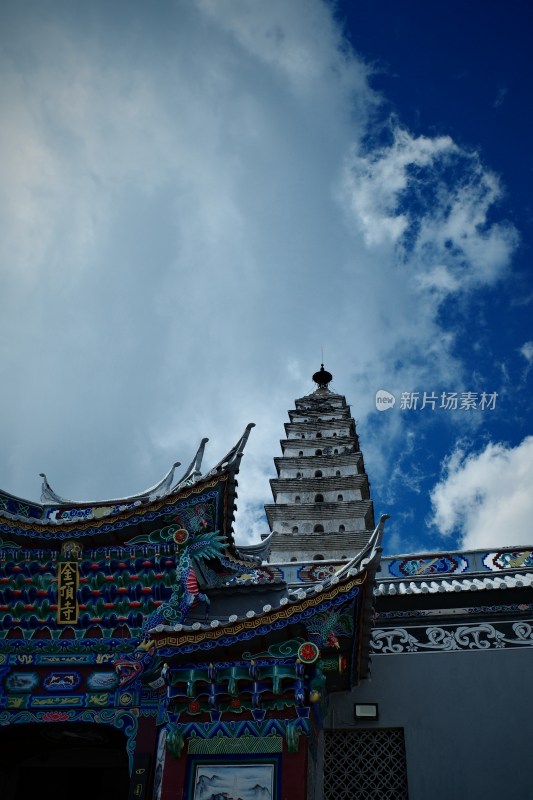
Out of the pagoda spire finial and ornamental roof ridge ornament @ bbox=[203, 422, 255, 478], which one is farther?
the pagoda spire finial

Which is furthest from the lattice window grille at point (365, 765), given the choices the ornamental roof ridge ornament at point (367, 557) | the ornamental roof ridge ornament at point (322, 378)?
the ornamental roof ridge ornament at point (322, 378)

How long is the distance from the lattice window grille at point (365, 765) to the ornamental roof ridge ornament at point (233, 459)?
4.44m

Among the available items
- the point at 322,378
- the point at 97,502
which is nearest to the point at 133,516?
the point at 97,502

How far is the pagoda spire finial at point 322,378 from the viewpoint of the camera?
44375mm

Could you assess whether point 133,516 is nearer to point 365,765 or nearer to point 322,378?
point 365,765

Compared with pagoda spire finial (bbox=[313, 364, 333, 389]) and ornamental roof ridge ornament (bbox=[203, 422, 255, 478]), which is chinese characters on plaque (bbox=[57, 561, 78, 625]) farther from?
pagoda spire finial (bbox=[313, 364, 333, 389])

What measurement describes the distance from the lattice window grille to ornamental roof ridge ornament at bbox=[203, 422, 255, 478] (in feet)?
14.6

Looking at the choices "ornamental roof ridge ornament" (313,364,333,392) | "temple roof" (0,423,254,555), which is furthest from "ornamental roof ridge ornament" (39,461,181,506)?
"ornamental roof ridge ornament" (313,364,333,392)

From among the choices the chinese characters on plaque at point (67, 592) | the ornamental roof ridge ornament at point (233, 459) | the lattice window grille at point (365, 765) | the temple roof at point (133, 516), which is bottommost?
the lattice window grille at point (365, 765)

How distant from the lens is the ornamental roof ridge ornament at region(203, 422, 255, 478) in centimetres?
1202

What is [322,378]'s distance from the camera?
44.4 metres

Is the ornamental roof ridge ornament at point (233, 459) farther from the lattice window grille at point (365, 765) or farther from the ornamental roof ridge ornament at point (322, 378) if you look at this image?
the ornamental roof ridge ornament at point (322, 378)

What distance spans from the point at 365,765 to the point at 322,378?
34.0 metres

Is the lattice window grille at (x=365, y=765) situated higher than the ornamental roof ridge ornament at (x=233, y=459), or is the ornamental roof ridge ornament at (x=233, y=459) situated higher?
the ornamental roof ridge ornament at (x=233, y=459)
